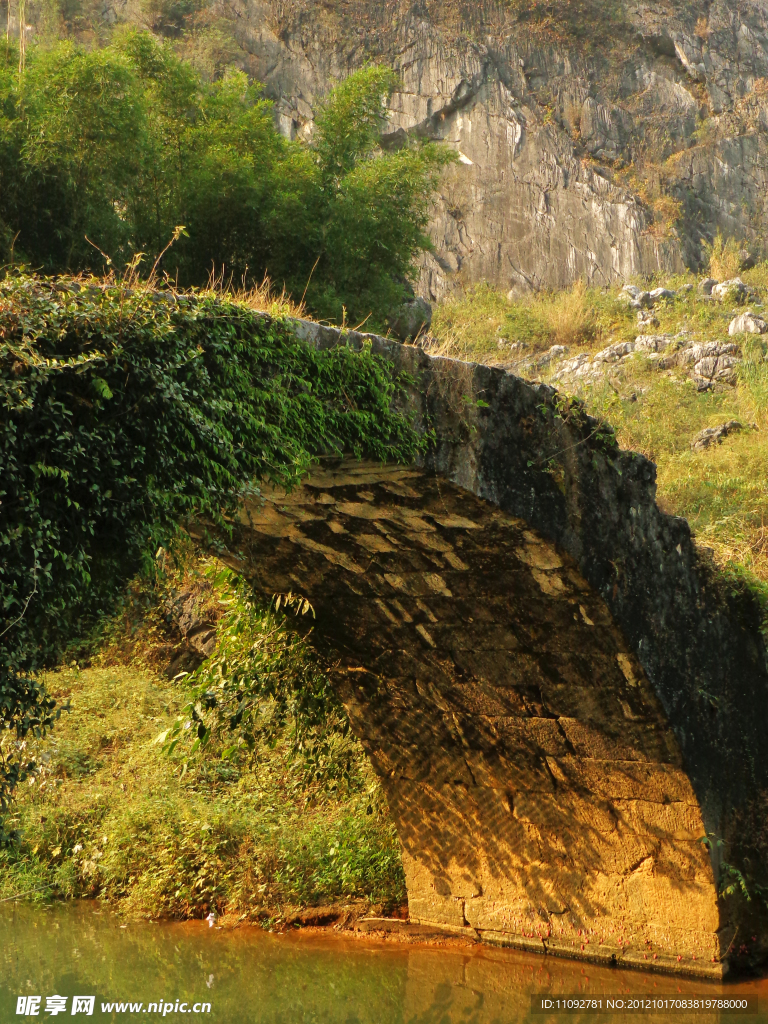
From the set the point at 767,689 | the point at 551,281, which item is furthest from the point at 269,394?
the point at 551,281

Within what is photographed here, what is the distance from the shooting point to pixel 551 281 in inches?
941

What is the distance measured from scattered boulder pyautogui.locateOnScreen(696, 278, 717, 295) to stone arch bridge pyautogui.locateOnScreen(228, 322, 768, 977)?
1512cm

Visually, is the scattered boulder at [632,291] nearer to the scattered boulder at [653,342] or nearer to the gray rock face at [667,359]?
the gray rock face at [667,359]

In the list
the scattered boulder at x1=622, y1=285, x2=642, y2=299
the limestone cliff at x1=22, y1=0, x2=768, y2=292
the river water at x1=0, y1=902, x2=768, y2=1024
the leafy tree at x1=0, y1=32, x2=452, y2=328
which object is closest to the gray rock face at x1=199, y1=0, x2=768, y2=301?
the limestone cliff at x1=22, y1=0, x2=768, y2=292

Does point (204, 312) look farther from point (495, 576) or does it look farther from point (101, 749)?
point (101, 749)

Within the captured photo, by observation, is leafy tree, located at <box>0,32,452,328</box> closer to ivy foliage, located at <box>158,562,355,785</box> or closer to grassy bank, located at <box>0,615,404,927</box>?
ivy foliage, located at <box>158,562,355,785</box>

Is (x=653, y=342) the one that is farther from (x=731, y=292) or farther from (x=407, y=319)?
(x=407, y=319)

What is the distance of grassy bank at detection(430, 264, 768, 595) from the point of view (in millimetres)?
9984

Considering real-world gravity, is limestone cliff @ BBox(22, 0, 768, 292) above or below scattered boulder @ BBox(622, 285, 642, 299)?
above

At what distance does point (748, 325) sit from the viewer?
16.2 m

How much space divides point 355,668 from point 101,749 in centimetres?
521

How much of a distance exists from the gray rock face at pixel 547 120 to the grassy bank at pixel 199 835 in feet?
54.7

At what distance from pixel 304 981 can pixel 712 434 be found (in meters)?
9.11

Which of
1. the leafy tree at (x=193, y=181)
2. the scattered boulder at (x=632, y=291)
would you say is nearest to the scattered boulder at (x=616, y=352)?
the scattered boulder at (x=632, y=291)
